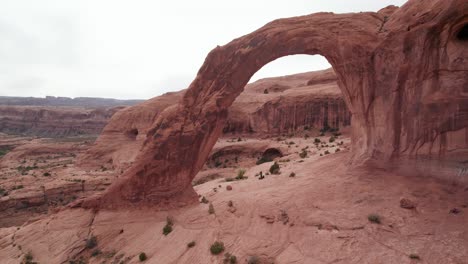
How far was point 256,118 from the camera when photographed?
4119 cm

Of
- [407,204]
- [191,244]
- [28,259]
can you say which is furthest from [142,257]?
[407,204]

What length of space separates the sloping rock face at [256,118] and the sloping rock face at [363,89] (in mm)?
19789

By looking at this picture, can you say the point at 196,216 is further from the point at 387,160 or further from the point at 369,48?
the point at 369,48

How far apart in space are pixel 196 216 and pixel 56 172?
96.0ft

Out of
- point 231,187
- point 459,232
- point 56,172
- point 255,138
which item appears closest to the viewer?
point 459,232

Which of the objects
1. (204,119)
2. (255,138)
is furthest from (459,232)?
(255,138)

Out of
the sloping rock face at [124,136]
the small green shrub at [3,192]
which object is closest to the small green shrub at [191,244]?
the small green shrub at [3,192]

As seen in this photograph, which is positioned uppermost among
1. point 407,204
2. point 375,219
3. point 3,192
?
point 407,204

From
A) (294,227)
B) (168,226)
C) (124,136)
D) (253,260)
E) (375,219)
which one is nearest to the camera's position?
(253,260)

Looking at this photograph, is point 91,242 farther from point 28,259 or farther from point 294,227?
point 294,227

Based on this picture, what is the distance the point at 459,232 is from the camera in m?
7.38

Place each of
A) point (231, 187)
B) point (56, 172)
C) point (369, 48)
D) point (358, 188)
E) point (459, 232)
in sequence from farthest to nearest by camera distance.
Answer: point (56, 172), point (231, 187), point (369, 48), point (358, 188), point (459, 232)

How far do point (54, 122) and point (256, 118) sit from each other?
223ft

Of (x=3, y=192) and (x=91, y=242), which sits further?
(x=3, y=192)
